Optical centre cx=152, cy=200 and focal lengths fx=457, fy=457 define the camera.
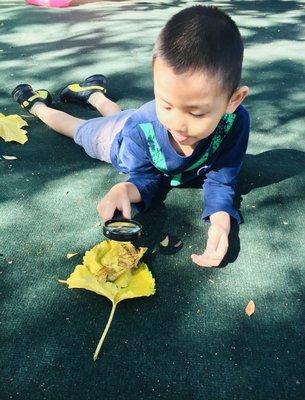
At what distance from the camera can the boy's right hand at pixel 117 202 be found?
1360 mm

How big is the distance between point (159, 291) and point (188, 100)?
0.51 metres

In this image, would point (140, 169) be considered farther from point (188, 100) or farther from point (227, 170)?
point (188, 100)

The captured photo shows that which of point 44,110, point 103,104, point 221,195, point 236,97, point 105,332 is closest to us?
point 105,332

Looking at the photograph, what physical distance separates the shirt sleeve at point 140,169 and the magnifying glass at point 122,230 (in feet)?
0.75

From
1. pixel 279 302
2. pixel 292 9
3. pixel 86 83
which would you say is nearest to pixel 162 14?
pixel 292 9

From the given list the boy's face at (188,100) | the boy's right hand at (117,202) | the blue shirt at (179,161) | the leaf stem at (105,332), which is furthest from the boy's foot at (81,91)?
the leaf stem at (105,332)

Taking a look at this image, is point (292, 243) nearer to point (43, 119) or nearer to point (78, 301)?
point (78, 301)

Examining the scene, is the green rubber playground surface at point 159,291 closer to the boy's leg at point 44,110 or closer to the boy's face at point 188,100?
the boy's leg at point 44,110

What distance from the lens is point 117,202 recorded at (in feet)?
4.57

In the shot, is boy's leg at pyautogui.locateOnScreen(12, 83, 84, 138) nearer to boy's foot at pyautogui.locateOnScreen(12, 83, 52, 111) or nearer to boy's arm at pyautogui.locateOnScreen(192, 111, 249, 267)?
boy's foot at pyautogui.locateOnScreen(12, 83, 52, 111)

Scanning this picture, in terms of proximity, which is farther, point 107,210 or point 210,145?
point 210,145

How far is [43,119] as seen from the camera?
2.10m

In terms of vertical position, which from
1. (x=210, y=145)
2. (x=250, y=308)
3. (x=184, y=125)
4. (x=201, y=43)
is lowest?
(x=250, y=308)

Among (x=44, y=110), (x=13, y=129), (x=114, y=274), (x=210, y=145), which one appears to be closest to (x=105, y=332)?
(x=114, y=274)
